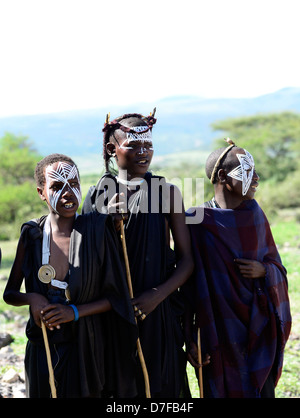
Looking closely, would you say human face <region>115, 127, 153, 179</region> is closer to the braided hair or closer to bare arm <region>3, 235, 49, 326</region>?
the braided hair

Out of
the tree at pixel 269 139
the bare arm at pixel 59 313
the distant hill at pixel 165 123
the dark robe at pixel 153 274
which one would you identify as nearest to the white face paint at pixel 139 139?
the dark robe at pixel 153 274

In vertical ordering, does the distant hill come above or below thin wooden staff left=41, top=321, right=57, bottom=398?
below

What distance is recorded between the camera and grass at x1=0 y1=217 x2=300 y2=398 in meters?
5.11

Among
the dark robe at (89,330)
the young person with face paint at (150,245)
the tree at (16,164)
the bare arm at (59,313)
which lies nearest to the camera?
the bare arm at (59,313)

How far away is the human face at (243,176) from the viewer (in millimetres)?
3465

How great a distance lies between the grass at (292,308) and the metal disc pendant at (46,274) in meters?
2.33

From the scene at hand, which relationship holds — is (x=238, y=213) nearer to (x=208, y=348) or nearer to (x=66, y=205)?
(x=208, y=348)

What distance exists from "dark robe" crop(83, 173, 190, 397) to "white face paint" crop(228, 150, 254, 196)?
49cm

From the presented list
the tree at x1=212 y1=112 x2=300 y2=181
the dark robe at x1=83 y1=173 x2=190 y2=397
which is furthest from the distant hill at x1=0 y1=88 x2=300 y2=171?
the dark robe at x1=83 y1=173 x2=190 y2=397

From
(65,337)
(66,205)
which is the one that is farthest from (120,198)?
(65,337)

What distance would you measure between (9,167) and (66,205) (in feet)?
50.7

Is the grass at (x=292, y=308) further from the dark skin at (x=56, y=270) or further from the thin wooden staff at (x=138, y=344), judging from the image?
the dark skin at (x=56, y=270)

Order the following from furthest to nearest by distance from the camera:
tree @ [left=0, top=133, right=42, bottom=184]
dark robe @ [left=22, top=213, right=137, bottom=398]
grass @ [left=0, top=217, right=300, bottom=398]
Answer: tree @ [left=0, top=133, right=42, bottom=184], grass @ [left=0, top=217, right=300, bottom=398], dark robe @ [left=22, top=213, right=137, bottom=398]

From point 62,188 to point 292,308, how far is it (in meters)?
5.19
